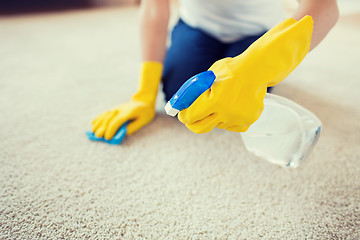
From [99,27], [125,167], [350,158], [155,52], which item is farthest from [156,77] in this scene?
[99,27]

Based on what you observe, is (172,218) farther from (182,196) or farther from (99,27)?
(99,27)

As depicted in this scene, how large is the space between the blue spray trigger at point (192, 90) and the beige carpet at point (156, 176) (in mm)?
216

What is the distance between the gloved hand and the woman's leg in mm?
370

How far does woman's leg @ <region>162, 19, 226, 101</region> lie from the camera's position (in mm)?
800

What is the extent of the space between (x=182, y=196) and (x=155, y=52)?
431mm

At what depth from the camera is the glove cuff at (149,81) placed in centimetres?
76

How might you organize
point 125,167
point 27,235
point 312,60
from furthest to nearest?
1. point 312,60
2. point 125,167
3. point 27,235

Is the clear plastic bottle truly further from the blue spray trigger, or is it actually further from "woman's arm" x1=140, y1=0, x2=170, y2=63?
"woman's arm" x1=140, y1=0, x2=170, y2=63

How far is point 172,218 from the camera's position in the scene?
49cm

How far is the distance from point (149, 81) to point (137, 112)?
0.34 ft

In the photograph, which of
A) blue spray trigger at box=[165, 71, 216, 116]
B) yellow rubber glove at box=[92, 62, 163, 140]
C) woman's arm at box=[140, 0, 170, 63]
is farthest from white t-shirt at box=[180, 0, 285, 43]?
blue spray trigger at box=[165, 71, 216, 116]

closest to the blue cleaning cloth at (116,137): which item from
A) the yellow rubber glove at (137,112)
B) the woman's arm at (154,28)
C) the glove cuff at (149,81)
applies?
the yellow rubber glove at (137,112)

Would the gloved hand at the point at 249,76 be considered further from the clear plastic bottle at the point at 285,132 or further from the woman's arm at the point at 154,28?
the woman's arm at the point at 154,28

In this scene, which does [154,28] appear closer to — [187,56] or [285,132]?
[187,56]
